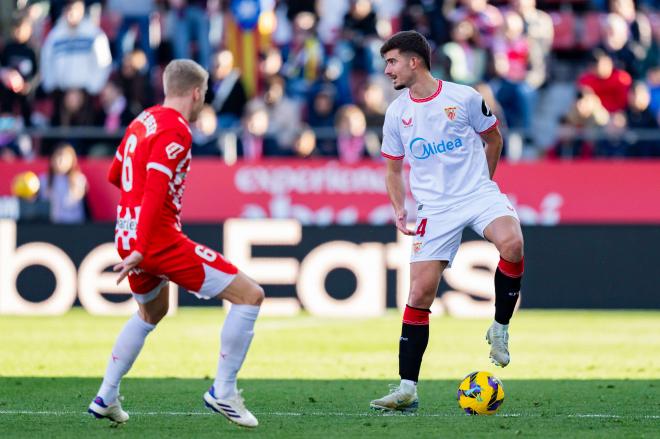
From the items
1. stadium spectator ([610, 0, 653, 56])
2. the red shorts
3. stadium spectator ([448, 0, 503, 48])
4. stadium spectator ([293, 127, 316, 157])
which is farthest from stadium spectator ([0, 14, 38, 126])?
the red shorts

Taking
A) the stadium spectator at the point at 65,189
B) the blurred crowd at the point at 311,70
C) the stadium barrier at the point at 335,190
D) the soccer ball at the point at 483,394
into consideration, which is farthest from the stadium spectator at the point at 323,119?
the soccer ball at the point at 483,394

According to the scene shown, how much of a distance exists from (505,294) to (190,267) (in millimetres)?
2233

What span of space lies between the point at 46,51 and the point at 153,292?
41.9 ft

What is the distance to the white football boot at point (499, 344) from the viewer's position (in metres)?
8.38

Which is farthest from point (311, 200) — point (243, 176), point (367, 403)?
point (367, 403)

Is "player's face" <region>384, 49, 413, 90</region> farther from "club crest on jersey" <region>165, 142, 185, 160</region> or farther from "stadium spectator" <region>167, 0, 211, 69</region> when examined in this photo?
"stadium spectator" <region>167, 0, 211, 69</region>

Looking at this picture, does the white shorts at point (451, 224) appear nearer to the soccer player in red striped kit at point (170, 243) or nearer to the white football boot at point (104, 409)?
the soccer player in red striped kit at point (170, 243)

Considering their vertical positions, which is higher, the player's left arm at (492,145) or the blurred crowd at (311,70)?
Answer: the blurred crowd at (311,70)

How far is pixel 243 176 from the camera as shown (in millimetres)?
18391

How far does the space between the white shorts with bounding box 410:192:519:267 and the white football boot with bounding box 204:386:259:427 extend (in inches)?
66.5

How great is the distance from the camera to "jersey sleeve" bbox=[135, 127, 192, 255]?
7.12 meters

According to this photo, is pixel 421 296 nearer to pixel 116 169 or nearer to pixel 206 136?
pixel 116 169

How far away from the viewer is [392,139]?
870cm

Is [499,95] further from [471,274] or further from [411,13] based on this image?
[471,274]
